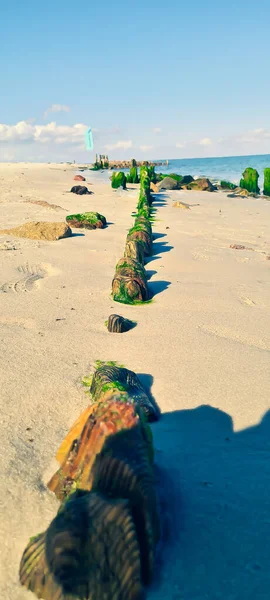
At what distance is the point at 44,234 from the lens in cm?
942

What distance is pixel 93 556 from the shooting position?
Answer: 1818mm

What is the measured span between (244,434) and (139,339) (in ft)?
5.81

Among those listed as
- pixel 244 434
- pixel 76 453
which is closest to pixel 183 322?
pixel 244 434

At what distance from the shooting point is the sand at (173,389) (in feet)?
7.09

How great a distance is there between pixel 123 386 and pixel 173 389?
0.62m

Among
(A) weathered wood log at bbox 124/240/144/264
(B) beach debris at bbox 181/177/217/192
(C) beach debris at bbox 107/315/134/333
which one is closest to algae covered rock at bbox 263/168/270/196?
(B) beach debris at bbox 181/177/217/192

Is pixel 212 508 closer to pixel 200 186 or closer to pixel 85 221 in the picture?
pixel 85 221

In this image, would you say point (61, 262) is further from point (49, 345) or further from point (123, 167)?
point (123, 167)

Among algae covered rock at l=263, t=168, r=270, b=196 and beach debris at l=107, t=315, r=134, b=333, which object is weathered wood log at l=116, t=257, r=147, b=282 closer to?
beach debris at l=107, t=315, r=134, b=333

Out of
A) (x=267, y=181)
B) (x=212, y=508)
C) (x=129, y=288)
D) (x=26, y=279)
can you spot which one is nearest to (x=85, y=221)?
(x=26, y=279)

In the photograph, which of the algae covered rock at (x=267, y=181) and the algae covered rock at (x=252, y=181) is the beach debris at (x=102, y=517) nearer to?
the algae covered rock at (x=267, y=181)

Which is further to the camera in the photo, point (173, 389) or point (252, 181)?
point (252, 181)

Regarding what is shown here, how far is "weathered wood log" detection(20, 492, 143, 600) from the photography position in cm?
181

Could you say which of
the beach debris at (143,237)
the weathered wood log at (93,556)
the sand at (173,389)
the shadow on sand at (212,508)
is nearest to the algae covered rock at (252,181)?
the beach debris at (143,237)
